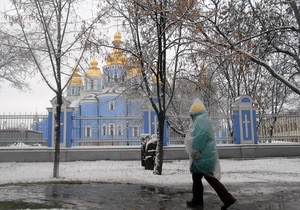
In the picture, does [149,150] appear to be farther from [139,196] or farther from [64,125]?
[64,125]

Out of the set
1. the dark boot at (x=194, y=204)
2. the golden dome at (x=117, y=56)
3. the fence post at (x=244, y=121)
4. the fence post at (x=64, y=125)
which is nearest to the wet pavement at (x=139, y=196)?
the dark boot at (x=194, y=204)

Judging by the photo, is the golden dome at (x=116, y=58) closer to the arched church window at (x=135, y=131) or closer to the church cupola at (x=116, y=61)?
the church cupola at (x=116, y=61)

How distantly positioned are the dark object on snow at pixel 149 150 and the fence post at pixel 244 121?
5.51 metres

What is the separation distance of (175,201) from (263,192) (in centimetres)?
225

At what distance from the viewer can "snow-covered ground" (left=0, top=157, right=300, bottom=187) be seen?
8.84 meters

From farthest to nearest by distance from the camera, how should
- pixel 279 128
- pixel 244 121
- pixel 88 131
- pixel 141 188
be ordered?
pixel 279 128 < pixel 88 131 < pixel 244 121 < pixel 141 188

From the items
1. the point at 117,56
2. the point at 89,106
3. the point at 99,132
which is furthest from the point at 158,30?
the point at 89,106

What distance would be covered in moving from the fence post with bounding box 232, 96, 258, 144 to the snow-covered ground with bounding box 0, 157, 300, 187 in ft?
4.18

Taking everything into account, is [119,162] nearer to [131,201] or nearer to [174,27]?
[174,27]

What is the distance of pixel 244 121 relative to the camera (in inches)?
578

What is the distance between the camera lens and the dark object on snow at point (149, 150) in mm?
10438

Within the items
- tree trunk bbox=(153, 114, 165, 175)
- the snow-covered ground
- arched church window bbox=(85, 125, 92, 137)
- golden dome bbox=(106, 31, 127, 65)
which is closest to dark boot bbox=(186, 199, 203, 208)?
the snow-covered ground

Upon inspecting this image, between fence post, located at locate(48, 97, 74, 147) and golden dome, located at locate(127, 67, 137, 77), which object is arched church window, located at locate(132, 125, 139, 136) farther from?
golden dome, located at locate(127, 67, 137, 77)

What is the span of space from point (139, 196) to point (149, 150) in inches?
159
